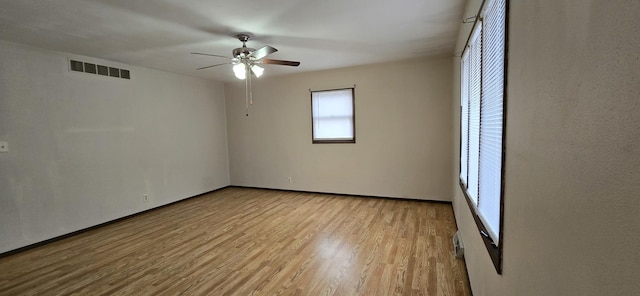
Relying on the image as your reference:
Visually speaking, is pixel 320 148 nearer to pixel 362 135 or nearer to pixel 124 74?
pixel 362 135

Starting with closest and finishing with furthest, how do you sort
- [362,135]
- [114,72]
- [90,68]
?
[90,68] < [114,72] < [362,135]

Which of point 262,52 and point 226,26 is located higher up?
point 226,26

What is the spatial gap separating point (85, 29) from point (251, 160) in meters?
3.71

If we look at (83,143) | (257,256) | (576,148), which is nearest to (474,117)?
(576,148)

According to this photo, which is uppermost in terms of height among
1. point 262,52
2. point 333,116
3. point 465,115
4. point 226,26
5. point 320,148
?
point 226,26

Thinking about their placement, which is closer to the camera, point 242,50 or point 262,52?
point 262,52

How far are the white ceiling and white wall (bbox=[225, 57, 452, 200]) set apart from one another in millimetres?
698

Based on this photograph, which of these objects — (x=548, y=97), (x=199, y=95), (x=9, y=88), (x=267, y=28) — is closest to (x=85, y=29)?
(x=9, y=88)

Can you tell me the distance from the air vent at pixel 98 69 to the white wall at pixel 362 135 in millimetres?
2162

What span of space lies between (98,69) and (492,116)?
16.1ft

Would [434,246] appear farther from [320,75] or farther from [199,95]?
[199,95]

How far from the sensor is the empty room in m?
0.59

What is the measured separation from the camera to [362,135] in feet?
16.0

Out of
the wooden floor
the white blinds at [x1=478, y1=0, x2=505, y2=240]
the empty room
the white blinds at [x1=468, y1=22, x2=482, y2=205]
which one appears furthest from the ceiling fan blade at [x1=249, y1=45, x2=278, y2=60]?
the wooden floor
